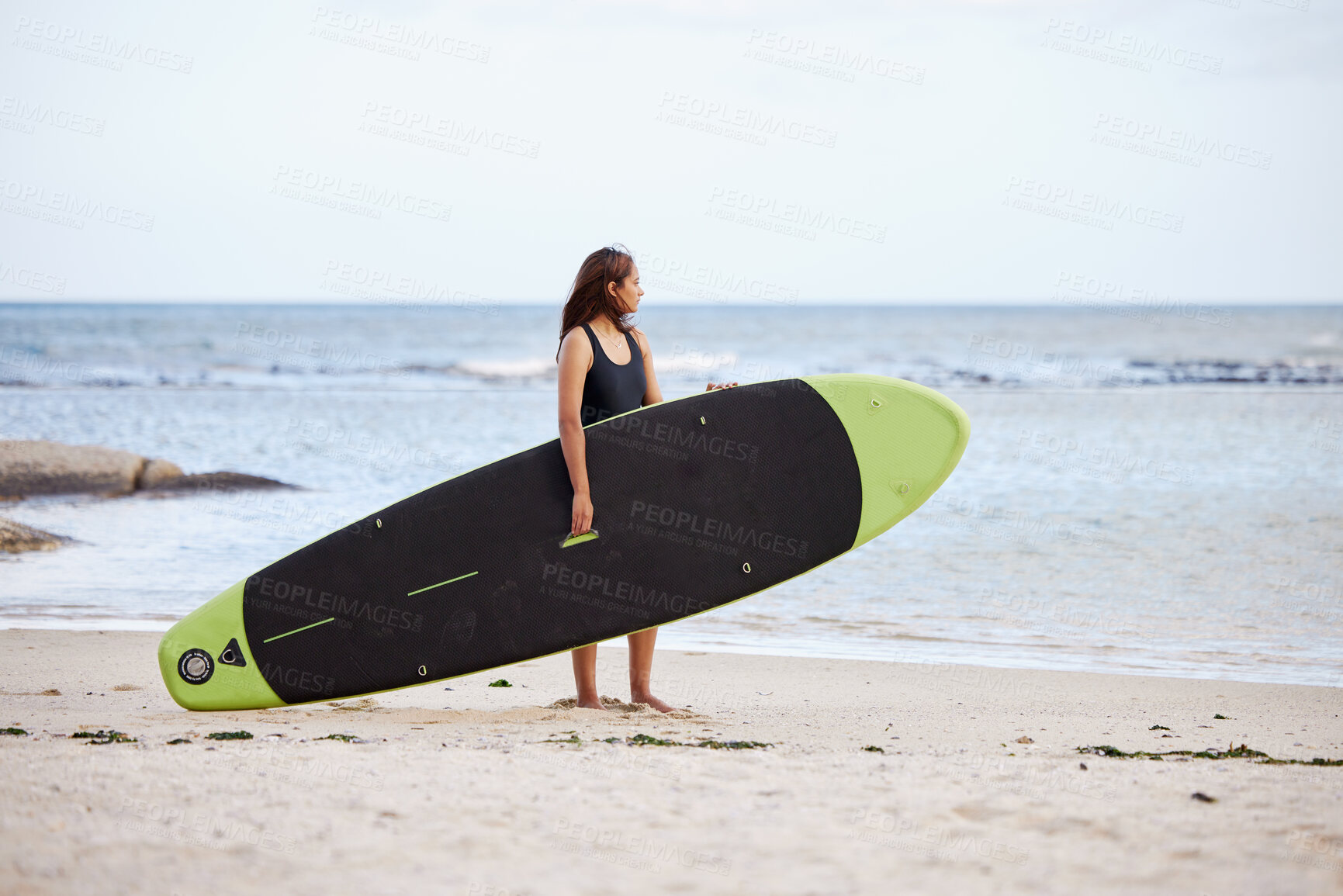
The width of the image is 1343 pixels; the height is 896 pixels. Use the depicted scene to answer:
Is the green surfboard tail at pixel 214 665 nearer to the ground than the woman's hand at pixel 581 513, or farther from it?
nearer to the ground

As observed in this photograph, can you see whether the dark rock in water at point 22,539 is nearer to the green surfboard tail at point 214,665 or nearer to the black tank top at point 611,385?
the green surfboard tail at point 214,665

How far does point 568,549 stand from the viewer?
9.45ft

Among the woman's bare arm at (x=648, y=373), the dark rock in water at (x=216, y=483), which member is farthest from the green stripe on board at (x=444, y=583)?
the dark rock in water at (x=216, y=483)

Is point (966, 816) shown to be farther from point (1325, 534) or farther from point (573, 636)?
point (1325, 534)

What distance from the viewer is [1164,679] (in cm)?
330

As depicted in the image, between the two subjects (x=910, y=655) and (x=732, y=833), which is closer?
(x=732, y=833)

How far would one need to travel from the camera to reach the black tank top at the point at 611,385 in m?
2.71

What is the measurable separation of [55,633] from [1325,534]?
6.37 metres

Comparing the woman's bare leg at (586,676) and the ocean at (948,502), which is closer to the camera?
the woman's bare leg at (586,676)

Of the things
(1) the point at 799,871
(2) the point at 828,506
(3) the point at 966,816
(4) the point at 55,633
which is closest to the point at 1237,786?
(3) the point at 966,816

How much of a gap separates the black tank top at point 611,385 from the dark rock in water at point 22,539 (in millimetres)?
4088

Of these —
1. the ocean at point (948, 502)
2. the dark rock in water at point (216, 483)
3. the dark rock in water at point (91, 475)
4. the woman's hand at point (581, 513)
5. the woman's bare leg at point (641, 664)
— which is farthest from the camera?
the dark rock in water at point (216, 483)

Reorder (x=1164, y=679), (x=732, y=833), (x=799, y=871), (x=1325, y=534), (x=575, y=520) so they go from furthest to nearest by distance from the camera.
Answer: (x=1325, y=534) < (x=1164, y=679) < (x=575, y=520) < (x=732, y=833) < (x=799, y=871)

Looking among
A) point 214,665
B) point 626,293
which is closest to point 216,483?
point 214,665
